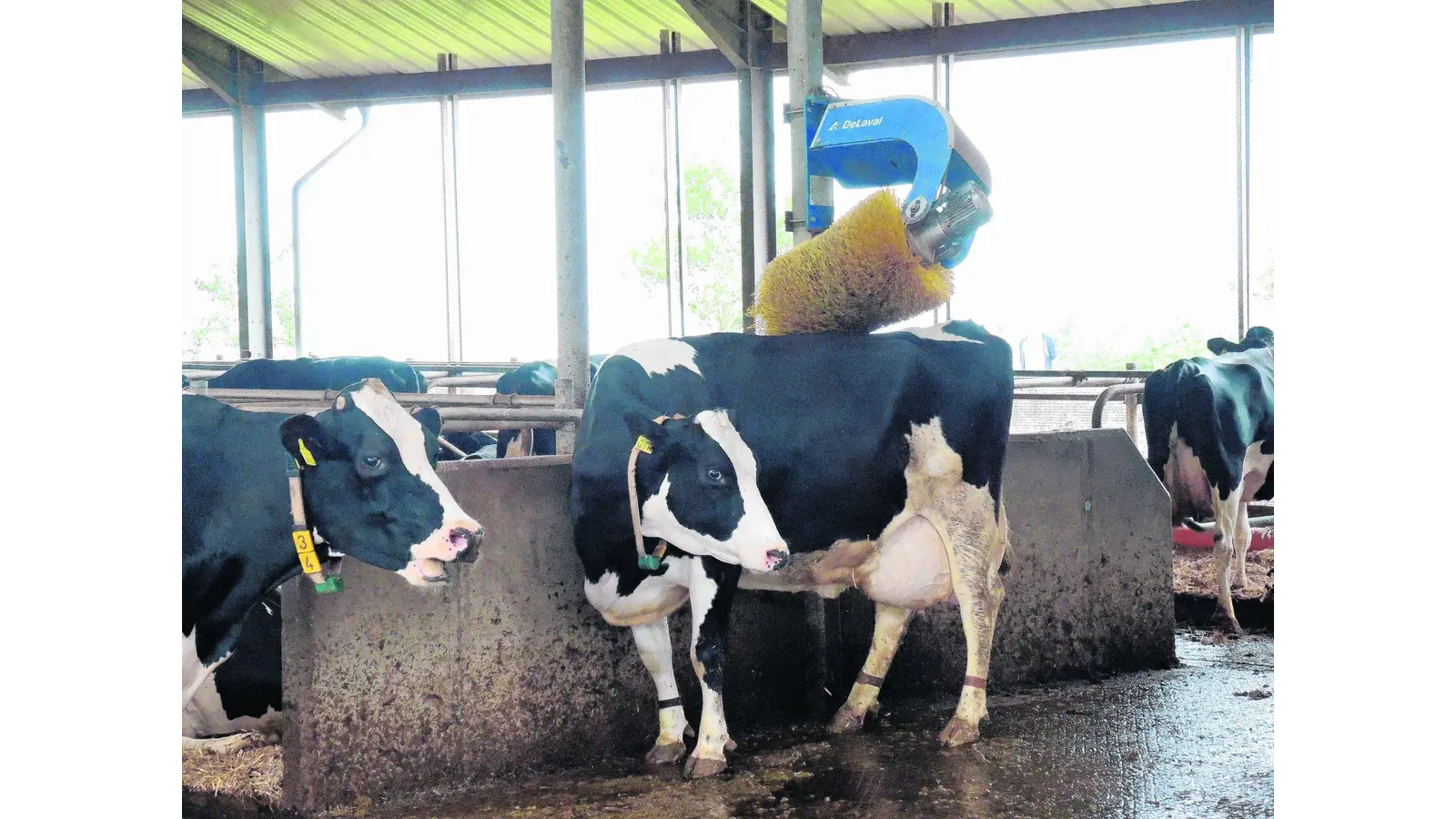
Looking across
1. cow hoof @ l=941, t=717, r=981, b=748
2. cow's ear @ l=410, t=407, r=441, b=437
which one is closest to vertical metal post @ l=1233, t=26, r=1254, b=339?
cow hoof @ l=941, t=717, r=981, b=748

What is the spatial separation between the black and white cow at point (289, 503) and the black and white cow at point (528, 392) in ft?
8.30

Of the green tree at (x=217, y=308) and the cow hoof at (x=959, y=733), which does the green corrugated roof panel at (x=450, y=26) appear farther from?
the green tree at (x=217, y=308)

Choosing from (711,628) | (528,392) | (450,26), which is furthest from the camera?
(450,26)

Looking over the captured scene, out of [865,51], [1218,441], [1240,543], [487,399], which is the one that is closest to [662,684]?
[487,399]

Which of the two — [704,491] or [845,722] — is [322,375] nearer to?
[845,722]

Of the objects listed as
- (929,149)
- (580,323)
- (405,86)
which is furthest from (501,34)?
(929,149)

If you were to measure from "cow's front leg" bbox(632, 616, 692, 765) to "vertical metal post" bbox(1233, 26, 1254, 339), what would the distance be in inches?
302

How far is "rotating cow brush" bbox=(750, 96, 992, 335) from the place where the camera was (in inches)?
182

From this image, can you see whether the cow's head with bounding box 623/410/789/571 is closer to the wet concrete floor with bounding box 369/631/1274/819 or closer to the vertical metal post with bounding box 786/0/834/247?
the wet concrete floor with bounding box 369/631/1274/819

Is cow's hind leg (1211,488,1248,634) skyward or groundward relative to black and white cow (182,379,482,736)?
groundward

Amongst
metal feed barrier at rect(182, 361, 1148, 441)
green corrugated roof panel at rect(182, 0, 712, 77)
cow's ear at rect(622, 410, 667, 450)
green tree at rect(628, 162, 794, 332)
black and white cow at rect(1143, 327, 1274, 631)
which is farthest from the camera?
green tree at rect(628, 162, 794, 332)

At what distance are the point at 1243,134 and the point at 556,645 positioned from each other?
8158mm

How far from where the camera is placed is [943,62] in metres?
11.4
